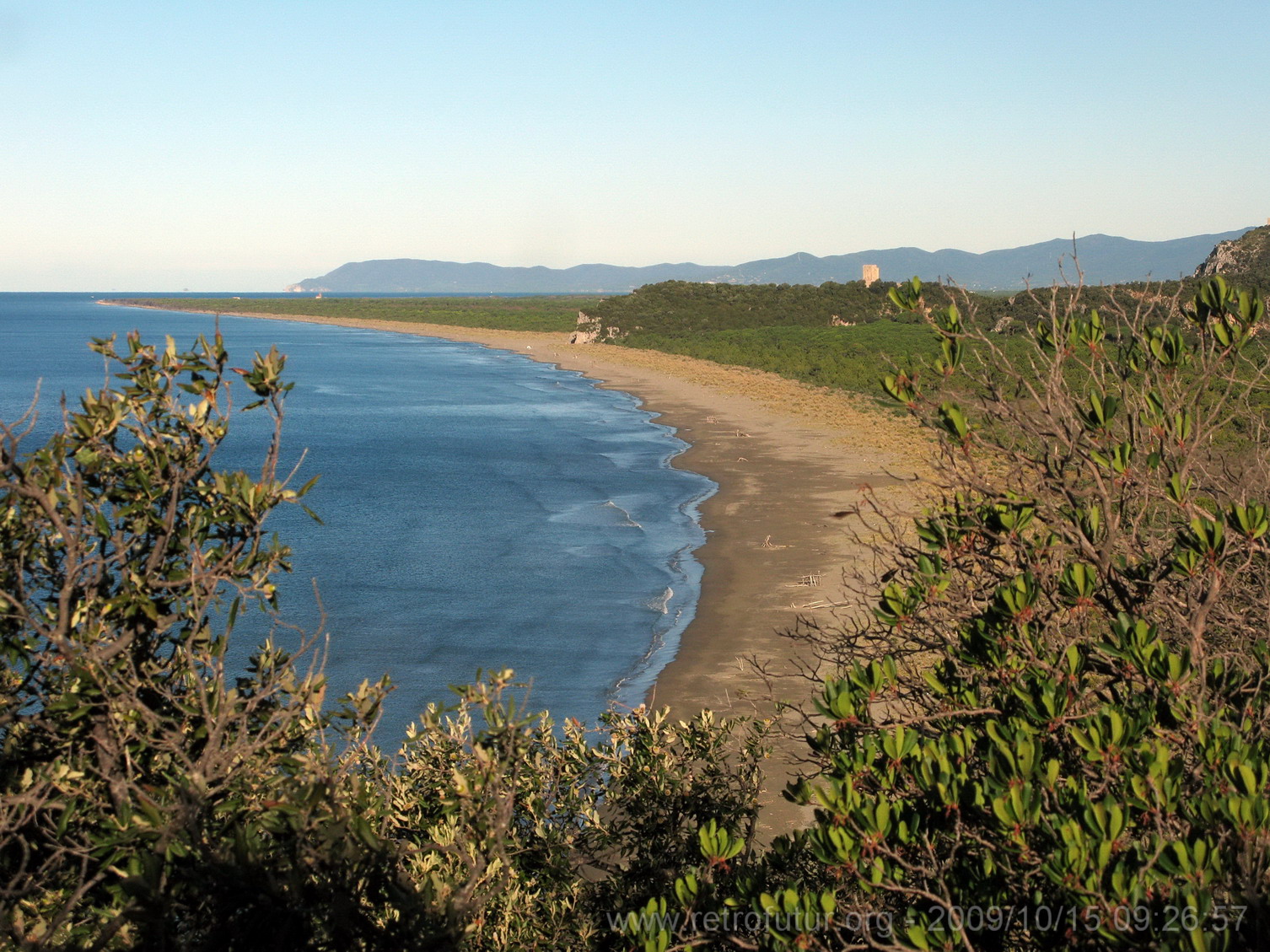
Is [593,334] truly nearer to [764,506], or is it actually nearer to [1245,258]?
[1245,258]

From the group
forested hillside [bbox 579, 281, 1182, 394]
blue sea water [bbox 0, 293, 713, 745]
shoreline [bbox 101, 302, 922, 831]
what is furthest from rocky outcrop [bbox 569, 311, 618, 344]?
blue sea water [bbox 0, 293, 713, 745]

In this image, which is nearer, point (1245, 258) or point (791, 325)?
point (1245, 258)

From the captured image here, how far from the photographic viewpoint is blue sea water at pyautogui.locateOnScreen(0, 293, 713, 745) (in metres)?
15.8

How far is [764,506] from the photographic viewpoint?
25.8 metres

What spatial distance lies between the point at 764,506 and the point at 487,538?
6.49 m

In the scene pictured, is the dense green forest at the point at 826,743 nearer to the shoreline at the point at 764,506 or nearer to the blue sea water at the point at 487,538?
the shoreline at the point at 764,506

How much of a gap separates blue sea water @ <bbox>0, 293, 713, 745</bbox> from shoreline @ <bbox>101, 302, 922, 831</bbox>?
0.63 m

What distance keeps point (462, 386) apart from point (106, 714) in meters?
59.5

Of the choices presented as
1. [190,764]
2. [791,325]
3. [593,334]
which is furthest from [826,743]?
[593,334]

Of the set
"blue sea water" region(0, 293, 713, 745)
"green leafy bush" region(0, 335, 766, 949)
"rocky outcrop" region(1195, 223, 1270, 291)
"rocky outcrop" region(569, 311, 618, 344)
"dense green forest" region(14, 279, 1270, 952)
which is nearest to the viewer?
"dense green forest" region(14, 279, 1270, 952)

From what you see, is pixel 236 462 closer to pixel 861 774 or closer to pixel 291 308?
pixel 861 774

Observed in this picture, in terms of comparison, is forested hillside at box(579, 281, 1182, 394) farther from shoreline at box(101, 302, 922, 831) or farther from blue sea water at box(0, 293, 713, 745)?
blue sea water at box(0, 293, 713, 745)

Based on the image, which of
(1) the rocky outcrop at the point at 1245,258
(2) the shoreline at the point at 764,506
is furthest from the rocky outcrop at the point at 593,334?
(1) the rocky outcrop at the point at 1245,258

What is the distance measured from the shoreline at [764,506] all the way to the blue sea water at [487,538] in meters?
0.63
